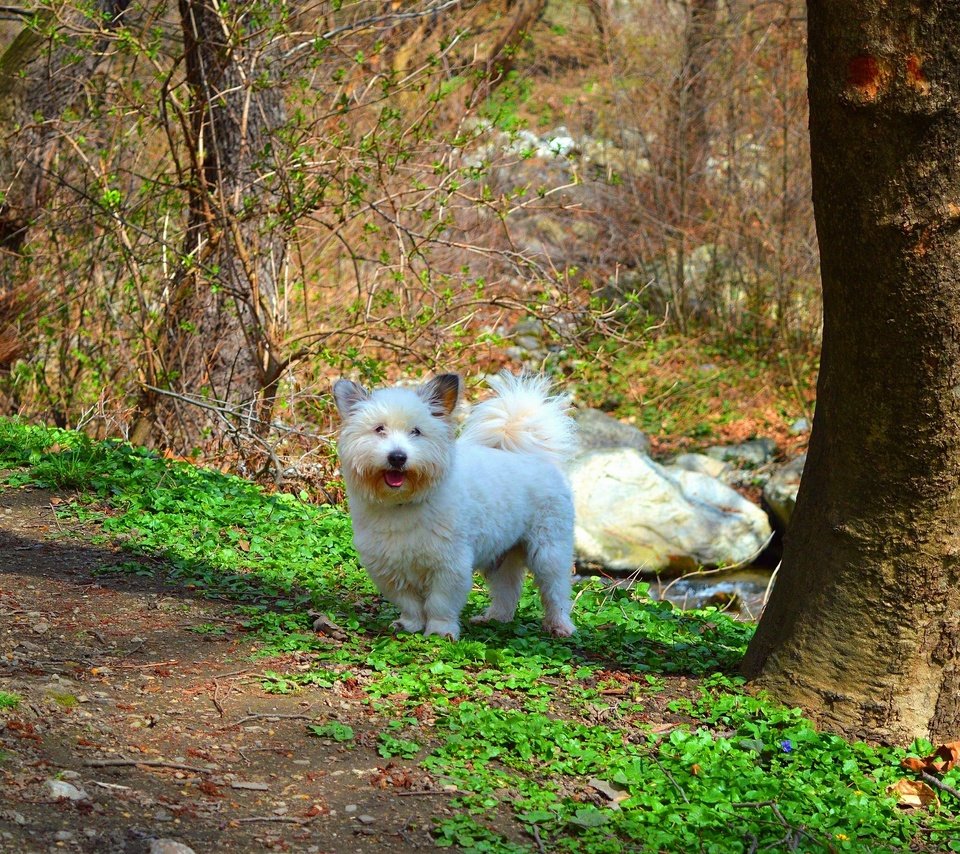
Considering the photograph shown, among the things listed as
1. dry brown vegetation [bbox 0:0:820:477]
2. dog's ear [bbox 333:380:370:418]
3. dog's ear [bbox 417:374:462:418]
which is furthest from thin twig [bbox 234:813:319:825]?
dry brown vegetation [bbox 0:0:820:477]

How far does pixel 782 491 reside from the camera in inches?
538

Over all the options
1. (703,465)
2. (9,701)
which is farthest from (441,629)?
(703,465)

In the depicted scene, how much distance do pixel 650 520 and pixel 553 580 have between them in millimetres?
6277

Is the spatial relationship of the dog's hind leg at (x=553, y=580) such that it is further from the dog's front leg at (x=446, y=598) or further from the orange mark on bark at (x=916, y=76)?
the orange mark on bark at (x=916, y=76)

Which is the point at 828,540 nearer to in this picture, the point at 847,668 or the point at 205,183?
the point at 847,668

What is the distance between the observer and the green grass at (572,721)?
13.5 feet

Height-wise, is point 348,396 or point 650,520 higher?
point 348,396

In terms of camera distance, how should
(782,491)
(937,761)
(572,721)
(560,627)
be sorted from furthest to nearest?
(782,491) < (560,627) < (572,721) < (937,761)

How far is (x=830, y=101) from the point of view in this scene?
4.31 m

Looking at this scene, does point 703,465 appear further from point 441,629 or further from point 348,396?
point 348,396

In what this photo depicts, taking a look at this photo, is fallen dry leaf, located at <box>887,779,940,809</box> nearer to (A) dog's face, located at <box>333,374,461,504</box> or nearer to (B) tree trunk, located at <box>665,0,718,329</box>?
(A) dog's face, located at <box>333,374,461,504</box>

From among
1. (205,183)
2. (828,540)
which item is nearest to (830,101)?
(828,540)

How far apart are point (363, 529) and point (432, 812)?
6.36 ft

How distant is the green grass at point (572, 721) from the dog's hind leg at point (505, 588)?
14 cm
